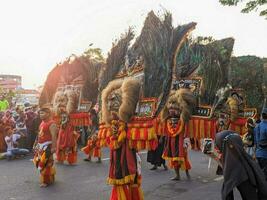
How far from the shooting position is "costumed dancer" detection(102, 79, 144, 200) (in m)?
5.87

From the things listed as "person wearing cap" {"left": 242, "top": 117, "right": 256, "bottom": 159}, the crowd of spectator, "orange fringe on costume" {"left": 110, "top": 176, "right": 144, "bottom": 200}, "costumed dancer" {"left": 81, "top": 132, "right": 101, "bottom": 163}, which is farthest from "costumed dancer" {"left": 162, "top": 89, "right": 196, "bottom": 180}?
the crowd of spectator

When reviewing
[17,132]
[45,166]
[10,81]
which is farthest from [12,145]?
[10,81]

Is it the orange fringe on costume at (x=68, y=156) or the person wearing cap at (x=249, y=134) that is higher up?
the person wearing cap at (x=249, y=134)

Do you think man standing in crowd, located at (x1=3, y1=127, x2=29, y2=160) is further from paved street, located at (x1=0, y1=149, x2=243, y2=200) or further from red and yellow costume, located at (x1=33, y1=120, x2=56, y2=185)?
red and yellow costume, located at (x1=33, y1=120, x2=56, y2=185)

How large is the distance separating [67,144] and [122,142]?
199 inches

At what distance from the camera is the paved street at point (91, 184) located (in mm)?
7456

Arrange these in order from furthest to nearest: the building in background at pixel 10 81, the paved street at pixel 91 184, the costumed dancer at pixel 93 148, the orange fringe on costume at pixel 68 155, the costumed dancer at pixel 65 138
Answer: the building in background at pixel 10 81
the costumed dancer at pixel 93 148
the orange fringe on costume at pixel 68 155
the costumed dancer at pixel 65 138
the paved street at pixel 91 184

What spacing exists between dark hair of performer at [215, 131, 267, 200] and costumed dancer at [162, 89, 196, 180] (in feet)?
11.3

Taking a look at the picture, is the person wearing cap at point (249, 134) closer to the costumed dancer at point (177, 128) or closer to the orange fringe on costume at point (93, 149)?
the costumed dancer at point (177, 128)

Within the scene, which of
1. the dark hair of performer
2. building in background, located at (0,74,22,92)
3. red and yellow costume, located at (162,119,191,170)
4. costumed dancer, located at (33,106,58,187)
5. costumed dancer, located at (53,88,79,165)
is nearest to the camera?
the dark hair of performer

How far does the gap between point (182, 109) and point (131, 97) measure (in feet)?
9.29

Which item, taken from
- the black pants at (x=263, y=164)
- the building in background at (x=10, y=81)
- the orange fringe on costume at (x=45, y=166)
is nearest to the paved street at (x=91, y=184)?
the orange fringe on costume at (x=45, y=166)

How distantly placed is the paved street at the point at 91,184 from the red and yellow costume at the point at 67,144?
0.96 ft

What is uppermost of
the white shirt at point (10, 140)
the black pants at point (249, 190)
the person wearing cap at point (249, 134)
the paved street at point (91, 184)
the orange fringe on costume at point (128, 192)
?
the person wearing cap at point (249, 134)
